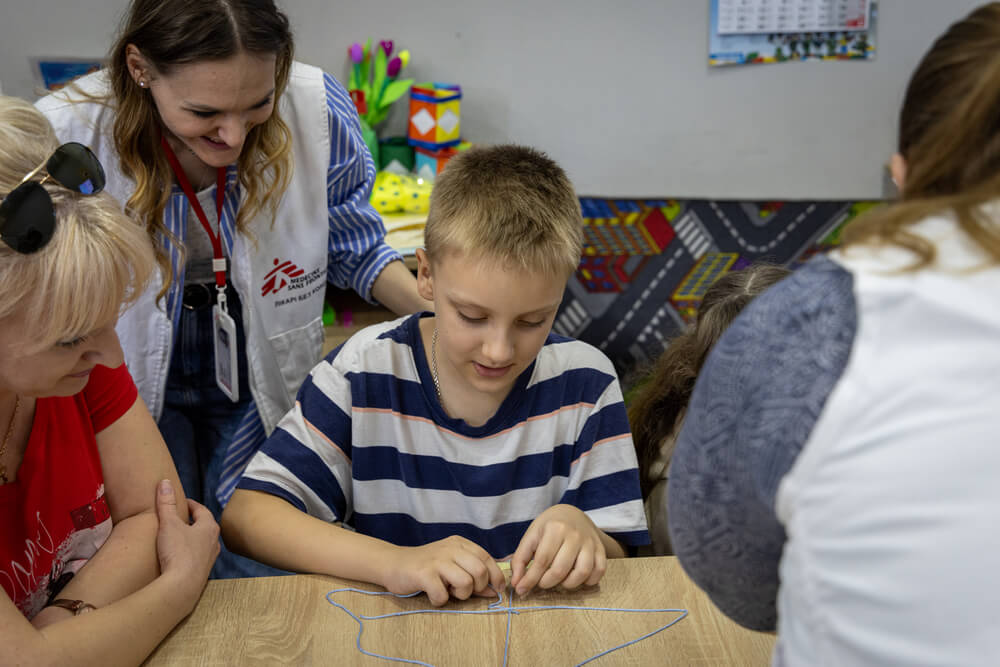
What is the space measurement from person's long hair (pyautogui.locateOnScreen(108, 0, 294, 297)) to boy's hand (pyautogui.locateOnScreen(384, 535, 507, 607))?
65 cm

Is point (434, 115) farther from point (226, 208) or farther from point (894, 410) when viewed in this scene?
point (894, 410)

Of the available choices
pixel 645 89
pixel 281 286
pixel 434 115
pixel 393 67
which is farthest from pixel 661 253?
pixel 281 286

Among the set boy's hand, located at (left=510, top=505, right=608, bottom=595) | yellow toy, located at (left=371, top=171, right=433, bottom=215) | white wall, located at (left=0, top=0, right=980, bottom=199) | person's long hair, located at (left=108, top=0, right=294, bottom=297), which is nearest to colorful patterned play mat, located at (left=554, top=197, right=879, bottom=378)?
white wall, located at (left=0, top=0, right=980, bottom=199)

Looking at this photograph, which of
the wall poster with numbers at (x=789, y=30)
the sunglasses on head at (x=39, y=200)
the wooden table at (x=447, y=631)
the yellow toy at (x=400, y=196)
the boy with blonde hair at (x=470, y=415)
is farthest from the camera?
the wall poster with numbers at (x=789, y=30)

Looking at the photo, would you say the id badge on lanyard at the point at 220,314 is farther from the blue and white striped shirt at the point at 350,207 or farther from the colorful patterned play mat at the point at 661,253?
the colorful patterned play mat at the point at 661,253

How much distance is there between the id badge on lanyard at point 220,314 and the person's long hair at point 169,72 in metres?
0.04

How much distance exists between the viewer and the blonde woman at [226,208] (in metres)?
1.37

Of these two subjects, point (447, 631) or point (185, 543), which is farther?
point (185, 543)

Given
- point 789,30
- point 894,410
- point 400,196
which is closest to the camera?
point 894,410

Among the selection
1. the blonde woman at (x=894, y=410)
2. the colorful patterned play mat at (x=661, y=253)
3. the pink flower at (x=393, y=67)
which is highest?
the blonde woman at (x=894, y=410)

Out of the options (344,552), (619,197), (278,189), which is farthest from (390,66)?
(344,552)

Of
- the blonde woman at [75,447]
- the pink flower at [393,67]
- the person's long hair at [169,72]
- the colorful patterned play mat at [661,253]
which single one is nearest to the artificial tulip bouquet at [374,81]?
the pink flower at [393,67]

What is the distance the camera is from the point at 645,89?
3020 mm

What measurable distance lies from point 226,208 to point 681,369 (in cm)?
85
